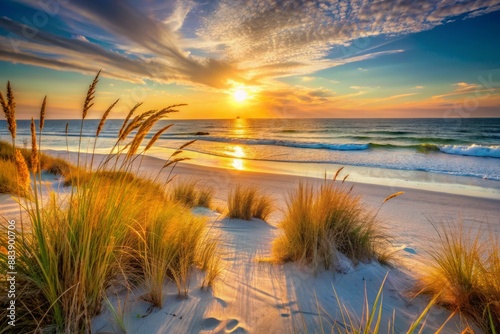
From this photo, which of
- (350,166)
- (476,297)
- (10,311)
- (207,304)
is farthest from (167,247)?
(350,166)

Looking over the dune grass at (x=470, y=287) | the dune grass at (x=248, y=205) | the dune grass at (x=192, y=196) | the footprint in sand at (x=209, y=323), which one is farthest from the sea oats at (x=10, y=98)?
the dune grass at (x=192, y=196)

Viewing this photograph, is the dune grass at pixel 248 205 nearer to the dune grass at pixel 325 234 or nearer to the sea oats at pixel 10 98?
the dune grass at pixel 325 234

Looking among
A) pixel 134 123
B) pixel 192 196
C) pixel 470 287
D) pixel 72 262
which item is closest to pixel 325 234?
pixel 470 287

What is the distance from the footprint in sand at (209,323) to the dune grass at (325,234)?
56.4 inches

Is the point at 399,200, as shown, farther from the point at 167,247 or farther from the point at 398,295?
the point at 167,247

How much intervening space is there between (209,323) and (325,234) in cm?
177

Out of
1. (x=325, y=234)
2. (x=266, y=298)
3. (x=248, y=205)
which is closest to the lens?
(x=266, y=298)

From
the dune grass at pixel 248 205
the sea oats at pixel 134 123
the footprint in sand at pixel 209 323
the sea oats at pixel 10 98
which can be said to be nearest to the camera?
the sea oats at pixel 10 98

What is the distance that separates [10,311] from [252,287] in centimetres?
201

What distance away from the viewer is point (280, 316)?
239 centimetres

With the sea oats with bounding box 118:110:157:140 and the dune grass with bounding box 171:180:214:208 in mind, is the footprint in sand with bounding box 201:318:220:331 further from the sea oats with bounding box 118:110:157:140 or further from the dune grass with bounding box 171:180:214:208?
the dune grass with bounding box 171:180:214:208

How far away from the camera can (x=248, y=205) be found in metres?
6.11

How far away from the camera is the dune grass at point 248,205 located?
6062 millimetres

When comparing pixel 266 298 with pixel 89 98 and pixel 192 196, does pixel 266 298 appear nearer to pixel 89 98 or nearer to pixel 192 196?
pixel 89 98
